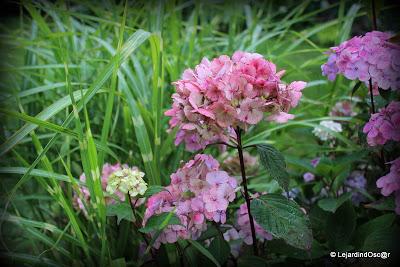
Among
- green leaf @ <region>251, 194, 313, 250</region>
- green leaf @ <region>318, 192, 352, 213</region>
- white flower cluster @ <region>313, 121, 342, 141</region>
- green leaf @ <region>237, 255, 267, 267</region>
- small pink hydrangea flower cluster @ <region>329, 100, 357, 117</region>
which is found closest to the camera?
green leaf @ <region>251, 194, 313, 250</region>

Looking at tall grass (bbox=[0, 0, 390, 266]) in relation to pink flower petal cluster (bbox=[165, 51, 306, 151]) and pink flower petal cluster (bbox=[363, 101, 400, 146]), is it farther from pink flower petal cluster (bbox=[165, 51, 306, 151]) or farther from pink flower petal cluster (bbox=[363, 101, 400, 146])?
pink flower petal cluster (bbox=[363, 101, 400, 146])

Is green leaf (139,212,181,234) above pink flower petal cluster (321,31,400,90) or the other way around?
the other way around

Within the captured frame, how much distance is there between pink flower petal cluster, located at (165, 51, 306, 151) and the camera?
0.78 metres

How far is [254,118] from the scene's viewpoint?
31.0 inches

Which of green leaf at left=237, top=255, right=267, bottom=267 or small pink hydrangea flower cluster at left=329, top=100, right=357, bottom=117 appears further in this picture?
small pink hydrangea flower cluster at left=329, top=100, right=357, bottom=117

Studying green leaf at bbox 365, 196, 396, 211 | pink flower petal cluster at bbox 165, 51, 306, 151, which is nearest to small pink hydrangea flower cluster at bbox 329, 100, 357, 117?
green leaf at bbox 365, 196, 396, 211

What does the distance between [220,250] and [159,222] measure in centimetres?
16

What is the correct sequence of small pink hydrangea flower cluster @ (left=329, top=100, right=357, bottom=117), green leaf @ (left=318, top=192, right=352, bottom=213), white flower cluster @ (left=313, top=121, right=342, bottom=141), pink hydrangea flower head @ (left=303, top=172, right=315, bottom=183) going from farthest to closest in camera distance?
small pink hydrangea flower cluster @ (left=329, top=100, right=357, bottom=117) < pink hydrangea flower head @ (left=303, top=172, right=315, bottom=183) < white flower cluster @ (left=313, top=121, right=342, bottom=141) < green leaf @ (left=318, top=192, right=352, bottom=213)

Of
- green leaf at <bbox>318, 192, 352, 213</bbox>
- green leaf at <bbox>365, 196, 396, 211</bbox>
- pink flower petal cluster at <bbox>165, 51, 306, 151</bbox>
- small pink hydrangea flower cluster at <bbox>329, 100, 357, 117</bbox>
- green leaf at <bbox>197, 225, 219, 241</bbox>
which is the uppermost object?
pink flower petal cluster at <bbox>165, 51, 306, 151</bbox>

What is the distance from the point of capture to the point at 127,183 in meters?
0.81

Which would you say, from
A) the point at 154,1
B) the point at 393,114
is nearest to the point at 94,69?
the point at 154,1

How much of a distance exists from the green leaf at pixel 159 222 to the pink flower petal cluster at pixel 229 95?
6.0 inches

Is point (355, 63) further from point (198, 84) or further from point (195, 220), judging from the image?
point (195, 220)

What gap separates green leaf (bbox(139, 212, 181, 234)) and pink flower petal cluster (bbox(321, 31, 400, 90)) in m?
0.45
